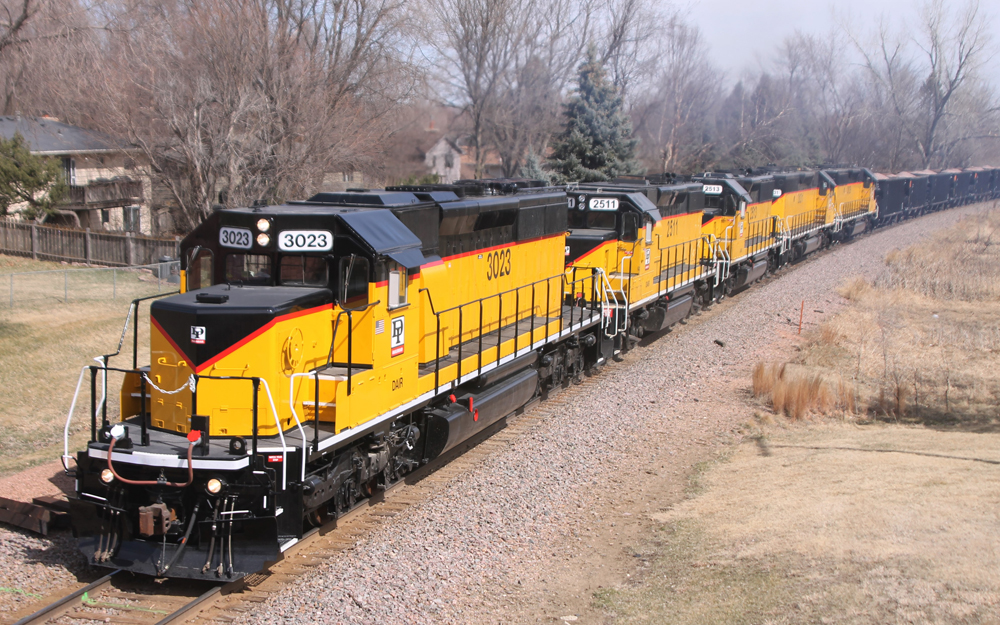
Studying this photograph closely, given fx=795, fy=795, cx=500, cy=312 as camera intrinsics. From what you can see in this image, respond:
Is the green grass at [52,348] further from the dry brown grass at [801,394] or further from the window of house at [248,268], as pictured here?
the dry brown grass at [801,394]

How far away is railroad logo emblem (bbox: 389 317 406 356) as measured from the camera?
346 inches

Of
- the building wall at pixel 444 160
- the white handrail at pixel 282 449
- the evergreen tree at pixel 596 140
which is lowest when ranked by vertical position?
the white handrail at pixel 282 449

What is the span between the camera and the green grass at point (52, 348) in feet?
38.1

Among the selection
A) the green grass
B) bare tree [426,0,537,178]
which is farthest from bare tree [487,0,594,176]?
the green grass

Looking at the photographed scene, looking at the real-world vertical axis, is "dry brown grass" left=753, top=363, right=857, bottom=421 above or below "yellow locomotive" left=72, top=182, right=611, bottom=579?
below

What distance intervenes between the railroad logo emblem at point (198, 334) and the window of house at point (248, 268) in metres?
1.11

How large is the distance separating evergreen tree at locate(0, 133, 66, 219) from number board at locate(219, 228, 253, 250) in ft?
78.5

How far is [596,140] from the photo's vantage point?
31703 millimetres

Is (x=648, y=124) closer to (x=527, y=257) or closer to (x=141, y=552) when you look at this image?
(x=527, y=257)

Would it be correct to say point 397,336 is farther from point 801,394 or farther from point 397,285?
point 801,394

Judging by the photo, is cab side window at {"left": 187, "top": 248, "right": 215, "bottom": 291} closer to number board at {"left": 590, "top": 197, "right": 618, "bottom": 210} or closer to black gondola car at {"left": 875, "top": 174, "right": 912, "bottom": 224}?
number board at {"left": 590, "top": 197, "right": 618, "bottom": 210}

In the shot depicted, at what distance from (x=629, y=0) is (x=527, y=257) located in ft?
132

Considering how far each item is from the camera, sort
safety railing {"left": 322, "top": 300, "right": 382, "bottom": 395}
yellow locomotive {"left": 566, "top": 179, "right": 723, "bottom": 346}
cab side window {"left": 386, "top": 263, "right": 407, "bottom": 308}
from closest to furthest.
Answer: safety railing {"left": 322, "top": 300, "right": 382, "bottom": 395} → cab side window {"left": 386, "top": 263, "right": 407, "bottom": 308} → yellow locomotive {"left": 566, "top": 179, "right": 723, "bottom": 346}

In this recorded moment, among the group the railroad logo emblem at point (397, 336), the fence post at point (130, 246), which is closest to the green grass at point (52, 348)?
the fence post at point (130, 246)
